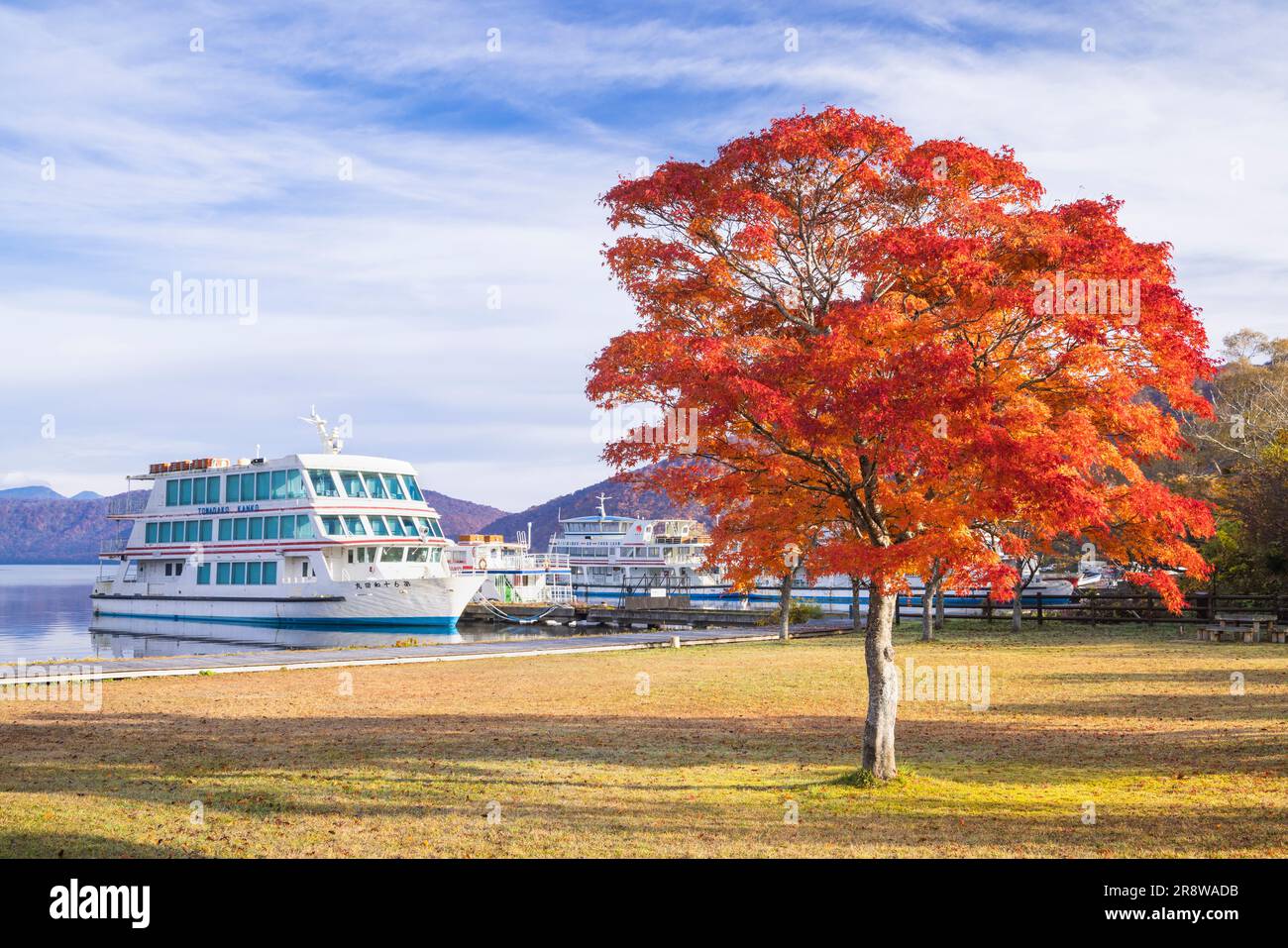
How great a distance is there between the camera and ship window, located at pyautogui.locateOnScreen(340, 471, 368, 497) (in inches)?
2239

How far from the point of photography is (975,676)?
2359 centimetres

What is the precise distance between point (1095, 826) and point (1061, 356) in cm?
508

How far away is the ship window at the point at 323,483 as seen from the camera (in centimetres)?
5575

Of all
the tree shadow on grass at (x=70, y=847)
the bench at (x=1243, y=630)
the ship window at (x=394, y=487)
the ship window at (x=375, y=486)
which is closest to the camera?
the tree shadow on grass at (x=70, y=847)

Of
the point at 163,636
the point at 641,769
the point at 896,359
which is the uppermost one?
the point at 896,359

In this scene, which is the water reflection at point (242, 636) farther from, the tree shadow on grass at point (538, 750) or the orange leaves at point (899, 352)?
the orange leaves at point (899, 352)

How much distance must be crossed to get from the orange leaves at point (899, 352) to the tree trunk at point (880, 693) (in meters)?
0.83

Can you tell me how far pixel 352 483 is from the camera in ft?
187

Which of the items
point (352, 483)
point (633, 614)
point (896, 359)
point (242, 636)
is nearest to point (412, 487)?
point (352, 483)

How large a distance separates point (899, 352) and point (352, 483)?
162 feet

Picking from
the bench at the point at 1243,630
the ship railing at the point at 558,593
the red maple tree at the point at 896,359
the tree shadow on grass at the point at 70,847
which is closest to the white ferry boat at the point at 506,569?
the ship railing at the point at 558,593

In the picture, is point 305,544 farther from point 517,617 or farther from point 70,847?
point 70,847

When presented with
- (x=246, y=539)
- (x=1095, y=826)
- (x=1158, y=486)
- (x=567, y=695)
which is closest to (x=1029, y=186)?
(x=1158, y=486)

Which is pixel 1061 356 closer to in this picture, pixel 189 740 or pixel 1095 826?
pixel 1095 826
